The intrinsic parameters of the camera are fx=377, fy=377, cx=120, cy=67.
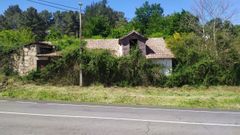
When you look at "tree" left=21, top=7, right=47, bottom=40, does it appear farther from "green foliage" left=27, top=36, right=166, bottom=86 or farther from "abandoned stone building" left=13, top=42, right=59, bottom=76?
"green foliage" left=27, top=36, right=166, bottom=86

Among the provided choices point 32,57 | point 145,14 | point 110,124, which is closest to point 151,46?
point 32,57

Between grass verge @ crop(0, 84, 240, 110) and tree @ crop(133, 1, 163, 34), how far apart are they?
152ft

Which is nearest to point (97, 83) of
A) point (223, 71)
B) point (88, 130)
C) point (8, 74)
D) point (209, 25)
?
point (8, 74)

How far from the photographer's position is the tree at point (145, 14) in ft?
247

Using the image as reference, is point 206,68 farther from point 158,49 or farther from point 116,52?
point 116,52

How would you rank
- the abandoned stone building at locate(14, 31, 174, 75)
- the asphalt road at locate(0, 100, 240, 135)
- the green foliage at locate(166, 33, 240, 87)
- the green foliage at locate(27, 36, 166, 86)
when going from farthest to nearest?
the abandoned stone building at locate(14, 31, 174, 75), the green foliage at locate(166, 33, 240, 87), the green foliage at locate(27, 36, 166, 86), the asphalt road at locate(0, 100, 240, 135)

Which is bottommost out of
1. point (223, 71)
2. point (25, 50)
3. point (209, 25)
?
point (223, 71)

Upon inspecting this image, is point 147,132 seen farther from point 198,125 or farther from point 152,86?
point 152,86

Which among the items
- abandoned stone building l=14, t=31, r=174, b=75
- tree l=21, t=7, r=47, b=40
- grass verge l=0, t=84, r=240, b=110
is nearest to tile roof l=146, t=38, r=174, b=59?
abandoned stone building l=14, t=31, r=174, b=75

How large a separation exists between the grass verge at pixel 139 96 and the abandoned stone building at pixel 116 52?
5140 mm

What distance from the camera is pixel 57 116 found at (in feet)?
40.3

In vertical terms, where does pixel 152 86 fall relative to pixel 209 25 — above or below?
below

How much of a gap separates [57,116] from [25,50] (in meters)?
24.0

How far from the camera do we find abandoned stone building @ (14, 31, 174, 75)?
34.1 meters
